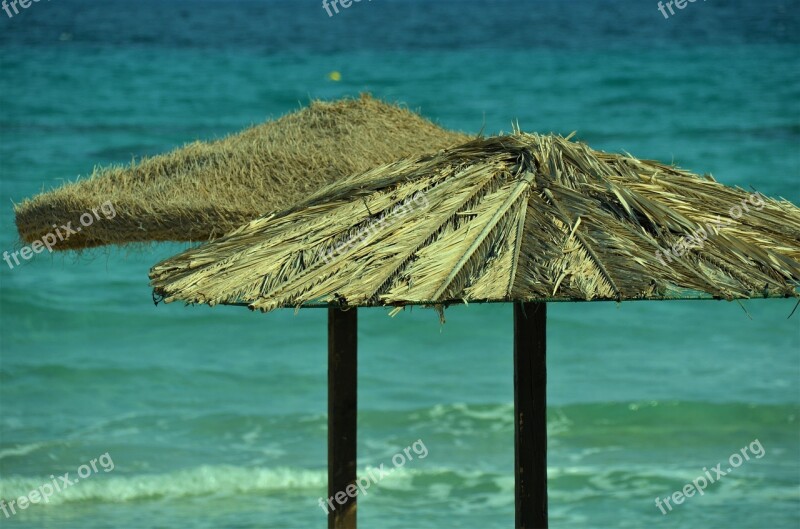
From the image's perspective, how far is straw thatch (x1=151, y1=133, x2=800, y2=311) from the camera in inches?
133

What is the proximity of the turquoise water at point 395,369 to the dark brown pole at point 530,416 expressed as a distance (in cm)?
72

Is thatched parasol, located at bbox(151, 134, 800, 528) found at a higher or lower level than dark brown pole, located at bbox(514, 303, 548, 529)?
higher

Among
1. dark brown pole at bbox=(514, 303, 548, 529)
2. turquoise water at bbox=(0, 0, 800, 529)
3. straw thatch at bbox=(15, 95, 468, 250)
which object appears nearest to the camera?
dark brown pole at bbox=(514, 303, 548, 529)

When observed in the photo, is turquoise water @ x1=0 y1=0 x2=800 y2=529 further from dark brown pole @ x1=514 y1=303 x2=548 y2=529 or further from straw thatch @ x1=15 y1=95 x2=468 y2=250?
dark brown pole @ x1=514 y1=303 x2=548 y2=529

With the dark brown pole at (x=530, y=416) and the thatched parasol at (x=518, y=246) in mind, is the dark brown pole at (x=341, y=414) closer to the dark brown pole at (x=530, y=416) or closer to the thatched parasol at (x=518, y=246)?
the thatched parasol at (x=518, y=246)

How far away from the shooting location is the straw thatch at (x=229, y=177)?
15.0 ft

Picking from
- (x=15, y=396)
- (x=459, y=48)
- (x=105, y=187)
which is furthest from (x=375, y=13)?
(x=105, y=187)

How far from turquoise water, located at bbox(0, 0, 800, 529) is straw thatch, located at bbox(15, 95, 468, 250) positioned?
0.30 metres

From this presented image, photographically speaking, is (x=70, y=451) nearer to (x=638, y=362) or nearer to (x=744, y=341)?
(x=638, y=362)

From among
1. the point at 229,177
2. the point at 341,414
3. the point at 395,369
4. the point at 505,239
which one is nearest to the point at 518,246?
the point at 505,239

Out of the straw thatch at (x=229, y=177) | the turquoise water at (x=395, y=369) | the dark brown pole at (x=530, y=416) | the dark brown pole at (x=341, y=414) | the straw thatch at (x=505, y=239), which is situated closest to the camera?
the straw thatch at (x=505, y=239)

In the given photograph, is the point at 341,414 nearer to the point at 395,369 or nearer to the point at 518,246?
the point at 518,246

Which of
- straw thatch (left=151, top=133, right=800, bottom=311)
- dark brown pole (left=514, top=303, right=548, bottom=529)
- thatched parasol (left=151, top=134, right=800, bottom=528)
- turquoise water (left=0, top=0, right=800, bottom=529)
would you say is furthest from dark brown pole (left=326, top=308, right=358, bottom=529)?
turquoise water (left=0, top=0, right=800, bottom=529)

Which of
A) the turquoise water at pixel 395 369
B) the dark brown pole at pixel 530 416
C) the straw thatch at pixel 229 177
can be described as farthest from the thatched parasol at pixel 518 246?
the straw thatch at pixel 229 177
